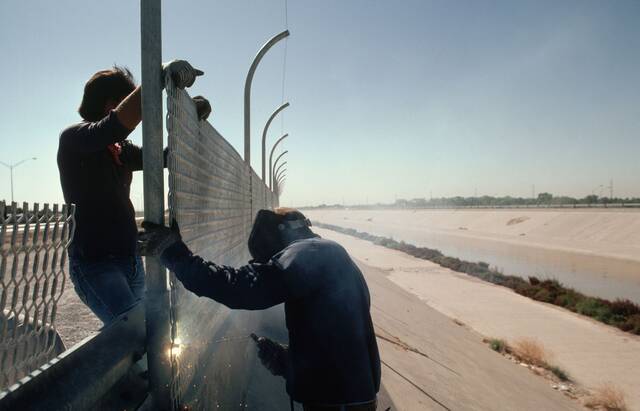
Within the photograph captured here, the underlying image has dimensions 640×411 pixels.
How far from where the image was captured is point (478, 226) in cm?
6184

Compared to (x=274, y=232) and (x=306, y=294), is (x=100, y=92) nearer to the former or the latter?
(x=274, y=232)

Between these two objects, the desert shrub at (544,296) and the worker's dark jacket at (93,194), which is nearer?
the worker's dark jacket at (93,194)

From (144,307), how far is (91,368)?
0.61m

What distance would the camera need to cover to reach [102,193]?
2311 mm

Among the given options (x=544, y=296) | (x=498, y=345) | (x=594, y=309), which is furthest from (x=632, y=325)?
(x=498, y=345)

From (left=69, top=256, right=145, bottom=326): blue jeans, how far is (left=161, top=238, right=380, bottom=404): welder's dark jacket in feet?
1.37

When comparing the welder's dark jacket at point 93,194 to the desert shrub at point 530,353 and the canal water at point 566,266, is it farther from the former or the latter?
the canal water at point 566,266

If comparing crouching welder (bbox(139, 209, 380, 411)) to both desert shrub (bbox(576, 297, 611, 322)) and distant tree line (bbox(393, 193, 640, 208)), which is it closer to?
desert shrub (bbox(576, 297, 611, 322))

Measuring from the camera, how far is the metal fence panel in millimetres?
2375

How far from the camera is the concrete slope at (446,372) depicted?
5.14m

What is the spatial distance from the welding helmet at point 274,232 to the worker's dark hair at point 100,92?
1099mm

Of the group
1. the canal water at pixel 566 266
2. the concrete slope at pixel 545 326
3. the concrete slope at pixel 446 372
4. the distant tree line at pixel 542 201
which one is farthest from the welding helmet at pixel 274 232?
the distant tree line at pixel 542 201

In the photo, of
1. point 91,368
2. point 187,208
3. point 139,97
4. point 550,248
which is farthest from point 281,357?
point 550,248

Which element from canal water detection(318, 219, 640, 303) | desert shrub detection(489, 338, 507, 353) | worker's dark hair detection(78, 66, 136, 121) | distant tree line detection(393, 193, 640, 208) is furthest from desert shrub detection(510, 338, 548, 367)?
distant tree line detection(393, 193, 640, 208)
